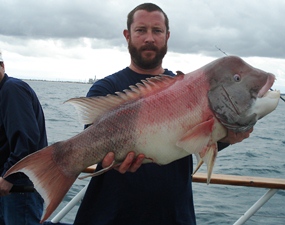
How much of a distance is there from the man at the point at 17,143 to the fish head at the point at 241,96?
200 centimetres

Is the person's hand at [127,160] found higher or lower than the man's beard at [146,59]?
lower

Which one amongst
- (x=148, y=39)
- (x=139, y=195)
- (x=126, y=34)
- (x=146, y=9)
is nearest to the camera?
(x=139, y=195)

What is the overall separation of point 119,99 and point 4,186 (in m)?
1.71

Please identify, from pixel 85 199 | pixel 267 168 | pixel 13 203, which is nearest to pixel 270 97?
pixel 85 199

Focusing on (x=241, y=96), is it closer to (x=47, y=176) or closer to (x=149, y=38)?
(x=149, y=38)

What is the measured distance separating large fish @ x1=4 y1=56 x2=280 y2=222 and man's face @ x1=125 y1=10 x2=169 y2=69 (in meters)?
0.67

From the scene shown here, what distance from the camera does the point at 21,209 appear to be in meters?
3.83

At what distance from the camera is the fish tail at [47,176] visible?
2480mm

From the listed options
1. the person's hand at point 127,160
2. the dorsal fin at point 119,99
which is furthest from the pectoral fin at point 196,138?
the dorsal fin at point 119,99

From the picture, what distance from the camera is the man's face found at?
3197 mm

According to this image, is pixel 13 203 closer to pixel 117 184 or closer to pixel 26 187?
pixel 26 187

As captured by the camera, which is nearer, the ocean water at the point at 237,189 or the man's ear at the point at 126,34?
the man's ear at the point at 126,34

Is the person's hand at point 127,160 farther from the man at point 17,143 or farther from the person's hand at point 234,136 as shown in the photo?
the man at point 17,143

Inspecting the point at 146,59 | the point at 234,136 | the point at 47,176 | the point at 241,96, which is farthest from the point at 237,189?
the point at 47,176
